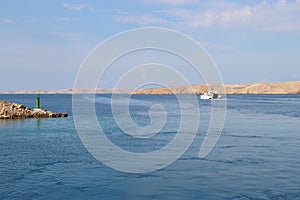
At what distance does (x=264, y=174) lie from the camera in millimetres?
24812

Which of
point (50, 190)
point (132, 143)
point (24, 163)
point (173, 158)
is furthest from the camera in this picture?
point (132, 143)

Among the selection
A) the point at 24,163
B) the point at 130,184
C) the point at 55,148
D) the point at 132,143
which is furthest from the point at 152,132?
the point at 130,184

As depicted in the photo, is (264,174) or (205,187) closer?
(205,187)

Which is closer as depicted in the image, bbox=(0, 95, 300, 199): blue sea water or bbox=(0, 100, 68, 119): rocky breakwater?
bbox=(0, 95, 300, 199): blue sea water

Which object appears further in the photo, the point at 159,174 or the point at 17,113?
the point at 17,113

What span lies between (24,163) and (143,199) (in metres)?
12.8

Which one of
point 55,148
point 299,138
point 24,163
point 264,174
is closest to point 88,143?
point 55,148

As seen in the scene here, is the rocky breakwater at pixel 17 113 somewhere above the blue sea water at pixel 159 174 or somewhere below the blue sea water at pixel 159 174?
above

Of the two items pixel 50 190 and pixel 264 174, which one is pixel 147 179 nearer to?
pixel 50 190

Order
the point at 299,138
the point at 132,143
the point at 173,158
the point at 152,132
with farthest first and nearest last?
the point at 152,132, the point at 299,138, the point at 132,143, the point at 173,158

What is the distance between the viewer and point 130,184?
22.7 m

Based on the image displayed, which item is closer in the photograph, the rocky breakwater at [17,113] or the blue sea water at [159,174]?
the blue sea water at [159,174]

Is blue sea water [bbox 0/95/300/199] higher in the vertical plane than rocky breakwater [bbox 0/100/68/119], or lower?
lower

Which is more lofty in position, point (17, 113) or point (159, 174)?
point (17, 113)
